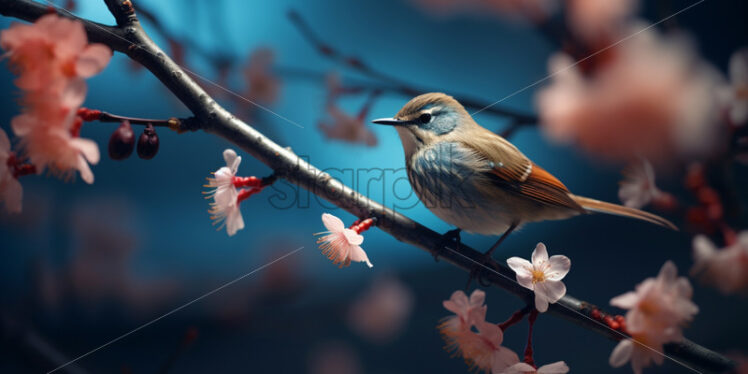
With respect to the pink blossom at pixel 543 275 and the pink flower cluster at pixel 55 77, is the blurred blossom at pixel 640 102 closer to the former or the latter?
the pink blossom at pixel 543 275

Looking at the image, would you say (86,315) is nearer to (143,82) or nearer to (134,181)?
(134,181)

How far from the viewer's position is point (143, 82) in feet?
2.21

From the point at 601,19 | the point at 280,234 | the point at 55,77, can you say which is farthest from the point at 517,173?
the point at 55,77

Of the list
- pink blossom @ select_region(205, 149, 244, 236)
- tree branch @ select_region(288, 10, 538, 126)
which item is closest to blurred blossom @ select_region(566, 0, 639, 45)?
tree branch @ select_region(288, 10, 538, 126)

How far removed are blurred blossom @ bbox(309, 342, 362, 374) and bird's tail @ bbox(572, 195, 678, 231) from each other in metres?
0.48

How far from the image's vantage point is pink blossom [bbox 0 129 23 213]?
62 centimetres

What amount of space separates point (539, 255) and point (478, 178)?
153 mm

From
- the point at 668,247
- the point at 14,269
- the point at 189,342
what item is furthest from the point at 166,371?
the point at 668,247

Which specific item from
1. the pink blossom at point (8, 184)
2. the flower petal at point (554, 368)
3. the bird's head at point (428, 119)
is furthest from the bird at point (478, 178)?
the pink blossom at point (8, 184)

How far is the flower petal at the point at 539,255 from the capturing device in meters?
0.64

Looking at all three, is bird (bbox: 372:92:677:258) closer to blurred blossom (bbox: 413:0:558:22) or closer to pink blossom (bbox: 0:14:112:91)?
blurred blossom (bbox: 413:0:558:22)

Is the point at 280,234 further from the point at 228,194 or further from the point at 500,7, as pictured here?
the point at 500,7

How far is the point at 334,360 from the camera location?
2.46ft

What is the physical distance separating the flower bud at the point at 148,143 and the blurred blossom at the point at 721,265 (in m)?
0.86
